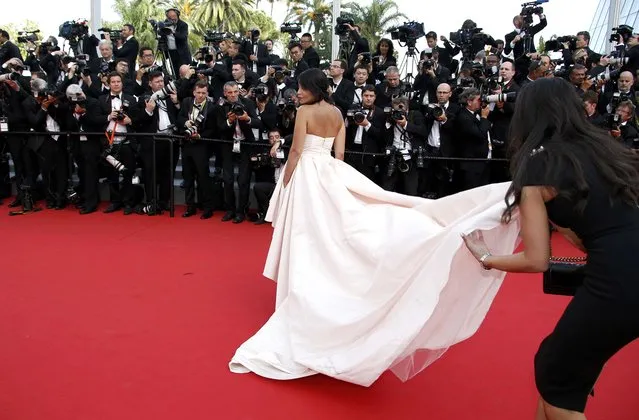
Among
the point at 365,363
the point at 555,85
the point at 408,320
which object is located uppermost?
the point at 555,85

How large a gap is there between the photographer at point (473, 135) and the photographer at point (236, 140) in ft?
7.79

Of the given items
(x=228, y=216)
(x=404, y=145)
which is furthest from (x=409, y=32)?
(x=228, y=216)

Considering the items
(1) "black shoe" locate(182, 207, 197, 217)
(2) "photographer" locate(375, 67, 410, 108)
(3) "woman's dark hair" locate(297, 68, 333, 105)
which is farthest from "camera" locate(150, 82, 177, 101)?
(3) "woman's dark hair" locate(297, 68, 333, 105)

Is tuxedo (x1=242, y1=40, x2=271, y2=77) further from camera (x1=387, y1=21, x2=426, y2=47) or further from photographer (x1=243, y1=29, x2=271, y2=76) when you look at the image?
camera (x1=387, y1=21, x2=426, y2=47)

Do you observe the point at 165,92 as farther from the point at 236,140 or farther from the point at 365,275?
the point at 365,275

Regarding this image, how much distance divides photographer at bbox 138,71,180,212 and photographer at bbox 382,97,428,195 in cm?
270

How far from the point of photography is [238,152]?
299 inches

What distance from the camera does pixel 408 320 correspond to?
2822 mm

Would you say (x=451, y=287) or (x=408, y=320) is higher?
(x=451, y=287)

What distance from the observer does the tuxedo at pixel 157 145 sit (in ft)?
25.9

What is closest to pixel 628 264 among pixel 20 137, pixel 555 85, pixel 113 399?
pixel 555 85

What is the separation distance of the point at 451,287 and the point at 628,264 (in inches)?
37.2

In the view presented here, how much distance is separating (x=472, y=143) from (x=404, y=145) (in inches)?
30.4

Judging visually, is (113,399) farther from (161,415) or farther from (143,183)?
(143,183)
